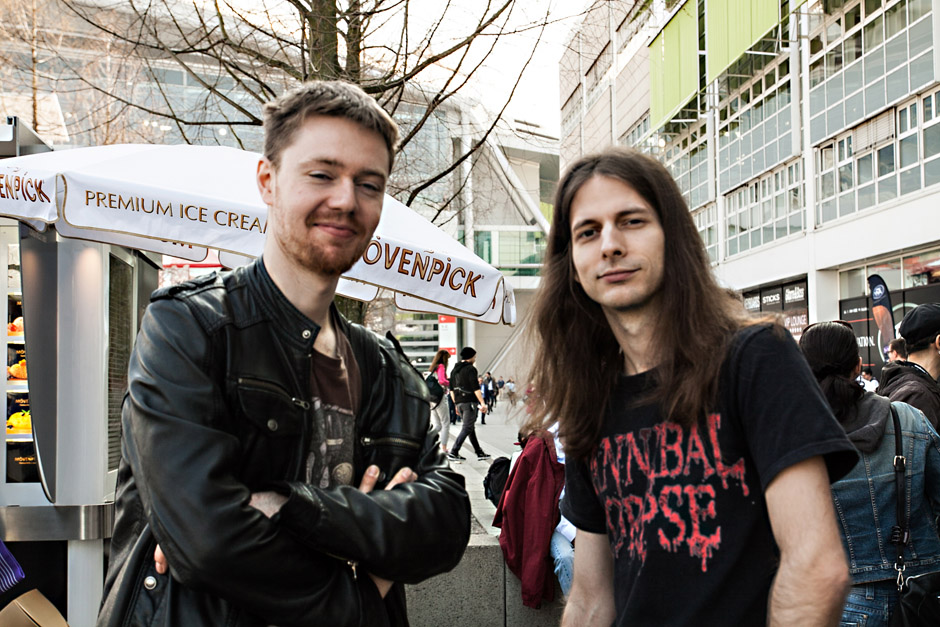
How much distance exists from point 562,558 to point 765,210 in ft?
86.2

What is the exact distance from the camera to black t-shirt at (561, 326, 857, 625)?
1.75 metres

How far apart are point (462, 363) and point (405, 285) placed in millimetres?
10790

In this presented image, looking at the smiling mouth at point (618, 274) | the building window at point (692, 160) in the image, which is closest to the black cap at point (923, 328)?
the smiling mouth at point (618, 274)

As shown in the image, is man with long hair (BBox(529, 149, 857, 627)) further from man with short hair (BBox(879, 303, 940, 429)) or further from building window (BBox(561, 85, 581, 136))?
building window (BBox(561, 85, 581, 136))

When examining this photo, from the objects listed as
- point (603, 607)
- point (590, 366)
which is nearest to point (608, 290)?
point (590, 366)

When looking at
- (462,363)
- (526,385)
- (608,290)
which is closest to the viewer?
(608,290)

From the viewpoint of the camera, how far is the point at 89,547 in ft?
18.3

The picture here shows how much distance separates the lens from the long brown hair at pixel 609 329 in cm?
192

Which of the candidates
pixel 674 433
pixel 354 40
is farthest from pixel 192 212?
pixel 674 433

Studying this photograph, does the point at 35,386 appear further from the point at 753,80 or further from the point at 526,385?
the point at 753,80

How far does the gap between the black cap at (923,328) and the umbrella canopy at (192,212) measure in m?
2.60

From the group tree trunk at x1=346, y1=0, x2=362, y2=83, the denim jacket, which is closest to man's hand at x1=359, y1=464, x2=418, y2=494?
the denim jacket

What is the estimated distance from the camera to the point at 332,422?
77.6 inches

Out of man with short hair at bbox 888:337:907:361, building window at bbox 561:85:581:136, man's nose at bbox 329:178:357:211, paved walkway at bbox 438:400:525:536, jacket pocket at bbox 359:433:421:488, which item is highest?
building window at bbox 561:85:581:136
